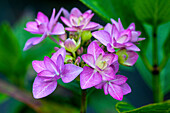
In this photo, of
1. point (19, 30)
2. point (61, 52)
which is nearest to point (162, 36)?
point (61, 52)

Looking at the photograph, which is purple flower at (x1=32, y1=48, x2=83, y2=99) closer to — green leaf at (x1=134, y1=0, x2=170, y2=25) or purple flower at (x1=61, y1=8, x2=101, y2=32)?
purple flower at (x1=61, y1=8, x2=101, y2=32)

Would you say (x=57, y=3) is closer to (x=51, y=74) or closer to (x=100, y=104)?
(x=100, y=104)

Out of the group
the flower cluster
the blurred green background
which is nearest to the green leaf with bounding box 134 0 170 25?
the blurred green background

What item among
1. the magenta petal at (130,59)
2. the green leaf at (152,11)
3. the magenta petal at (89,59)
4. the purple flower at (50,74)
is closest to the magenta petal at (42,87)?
the purple flower at (50,74)

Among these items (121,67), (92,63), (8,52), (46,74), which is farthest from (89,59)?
(8,52)

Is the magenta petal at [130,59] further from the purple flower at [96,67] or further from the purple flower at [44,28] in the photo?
the purple flower at [44,28]
